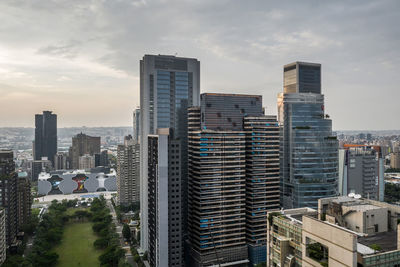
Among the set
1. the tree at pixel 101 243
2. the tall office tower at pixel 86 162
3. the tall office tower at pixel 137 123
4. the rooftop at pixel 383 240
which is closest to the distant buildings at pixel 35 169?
the tall office tower at pixel 86 162

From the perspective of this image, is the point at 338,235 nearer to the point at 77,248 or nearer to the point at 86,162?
the point at 77,248

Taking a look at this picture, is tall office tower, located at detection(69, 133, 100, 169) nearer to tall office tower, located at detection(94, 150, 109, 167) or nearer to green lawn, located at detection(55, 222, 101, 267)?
tall office tower, located at detection(94, 150, 109, 167)

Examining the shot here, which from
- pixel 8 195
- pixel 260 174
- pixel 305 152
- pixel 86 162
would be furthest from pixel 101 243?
pixel 86 162

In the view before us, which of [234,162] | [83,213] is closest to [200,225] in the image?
[234,162]

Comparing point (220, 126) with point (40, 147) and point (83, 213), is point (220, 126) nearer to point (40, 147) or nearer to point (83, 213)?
point (83, 213)

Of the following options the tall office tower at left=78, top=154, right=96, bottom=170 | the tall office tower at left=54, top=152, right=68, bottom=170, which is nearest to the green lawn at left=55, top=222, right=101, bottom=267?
the tall office tower at left=78, top=154, right=96, bottom=170

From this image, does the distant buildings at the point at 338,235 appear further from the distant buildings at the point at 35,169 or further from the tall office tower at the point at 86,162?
the tall office tower at the point at 86,162
